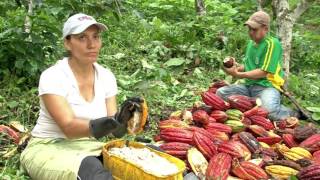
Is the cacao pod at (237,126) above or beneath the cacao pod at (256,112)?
beneath

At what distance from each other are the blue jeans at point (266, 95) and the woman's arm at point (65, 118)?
3.05 metres

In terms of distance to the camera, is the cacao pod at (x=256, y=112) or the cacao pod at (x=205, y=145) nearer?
the cacao pod at (x=205, y=145)

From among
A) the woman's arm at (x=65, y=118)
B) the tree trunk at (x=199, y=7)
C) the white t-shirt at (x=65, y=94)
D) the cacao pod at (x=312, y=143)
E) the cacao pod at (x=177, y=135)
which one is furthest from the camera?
the tree trunk at (x=199, y=7)

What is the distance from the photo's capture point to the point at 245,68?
261 inches

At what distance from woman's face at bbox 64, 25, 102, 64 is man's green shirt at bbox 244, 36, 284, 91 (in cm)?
298

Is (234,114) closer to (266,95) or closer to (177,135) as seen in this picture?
(266,95)

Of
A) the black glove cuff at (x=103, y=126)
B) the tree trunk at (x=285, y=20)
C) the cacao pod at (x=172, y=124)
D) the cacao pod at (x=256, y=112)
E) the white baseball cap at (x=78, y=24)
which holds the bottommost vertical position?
the cacao pod at (x=256, y=112)

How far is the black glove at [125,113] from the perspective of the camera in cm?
353

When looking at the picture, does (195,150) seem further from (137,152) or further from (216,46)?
(216,46)

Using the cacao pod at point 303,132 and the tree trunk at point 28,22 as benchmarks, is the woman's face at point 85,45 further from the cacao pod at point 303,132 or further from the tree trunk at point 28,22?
the cacao pod at point 303,132

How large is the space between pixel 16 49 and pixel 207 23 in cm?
463

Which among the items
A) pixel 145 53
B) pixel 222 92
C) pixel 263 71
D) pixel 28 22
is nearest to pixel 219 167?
pixel 263 71

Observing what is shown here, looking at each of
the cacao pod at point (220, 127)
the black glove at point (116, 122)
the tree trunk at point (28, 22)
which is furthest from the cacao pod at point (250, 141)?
the tree trunk at point (28, 22)

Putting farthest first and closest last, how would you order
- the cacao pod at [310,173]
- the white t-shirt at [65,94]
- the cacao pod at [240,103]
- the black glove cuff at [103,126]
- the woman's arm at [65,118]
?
the cacao pod at [240,103] < the cacao pod at [310,173] < the white t-shirt at [65,94] < the woman's arm at [65,118] < the black glove cuff at [103,126]
